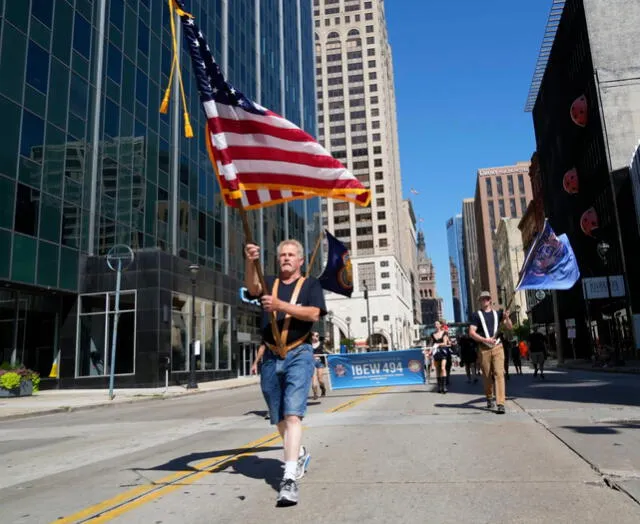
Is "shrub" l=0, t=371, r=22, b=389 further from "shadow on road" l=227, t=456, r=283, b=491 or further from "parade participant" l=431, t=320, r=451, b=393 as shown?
"shadow on road" l=227, t=456, r=283, b=491

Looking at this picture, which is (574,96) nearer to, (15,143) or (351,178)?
(15,143)

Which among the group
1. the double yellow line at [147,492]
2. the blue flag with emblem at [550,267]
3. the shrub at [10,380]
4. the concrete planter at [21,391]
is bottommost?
the double yellow line at [147,492]

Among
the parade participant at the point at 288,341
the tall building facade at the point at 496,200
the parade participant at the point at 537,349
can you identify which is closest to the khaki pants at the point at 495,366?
the parade participant at the point at 288,341

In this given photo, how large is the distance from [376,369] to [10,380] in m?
13.5

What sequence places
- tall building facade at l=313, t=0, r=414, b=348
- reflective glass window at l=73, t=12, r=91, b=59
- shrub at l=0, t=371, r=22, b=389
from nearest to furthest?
1. shrub at l=0, t=371, r=22, b=389
2. reflective glass window at l=73, t=12, r=91, b=59
3. tall building facade at l=313, t=0, r=414, b=348

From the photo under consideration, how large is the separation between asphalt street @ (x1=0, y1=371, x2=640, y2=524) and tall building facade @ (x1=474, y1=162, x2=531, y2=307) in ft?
456

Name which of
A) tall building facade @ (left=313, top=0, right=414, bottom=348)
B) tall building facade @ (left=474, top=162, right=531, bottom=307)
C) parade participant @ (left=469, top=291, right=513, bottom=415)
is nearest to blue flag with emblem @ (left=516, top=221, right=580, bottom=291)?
parade participant @ (left=469, top=291, right=513, bottom=415)

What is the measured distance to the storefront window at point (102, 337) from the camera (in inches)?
1069

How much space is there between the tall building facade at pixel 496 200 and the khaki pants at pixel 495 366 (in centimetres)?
13728

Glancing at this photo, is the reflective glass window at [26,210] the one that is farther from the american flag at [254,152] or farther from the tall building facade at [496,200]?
the tall building facade at [496,200]

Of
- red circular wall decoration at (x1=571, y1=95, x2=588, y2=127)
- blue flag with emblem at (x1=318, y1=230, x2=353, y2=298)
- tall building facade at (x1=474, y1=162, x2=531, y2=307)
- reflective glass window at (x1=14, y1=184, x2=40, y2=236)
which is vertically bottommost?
blue flag with emblem at (x1=318, y1=230, x2=353, y2=298)

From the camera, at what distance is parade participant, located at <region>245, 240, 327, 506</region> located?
450cm

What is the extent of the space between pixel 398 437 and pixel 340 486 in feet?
8.99

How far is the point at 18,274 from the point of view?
2252 centimetres
